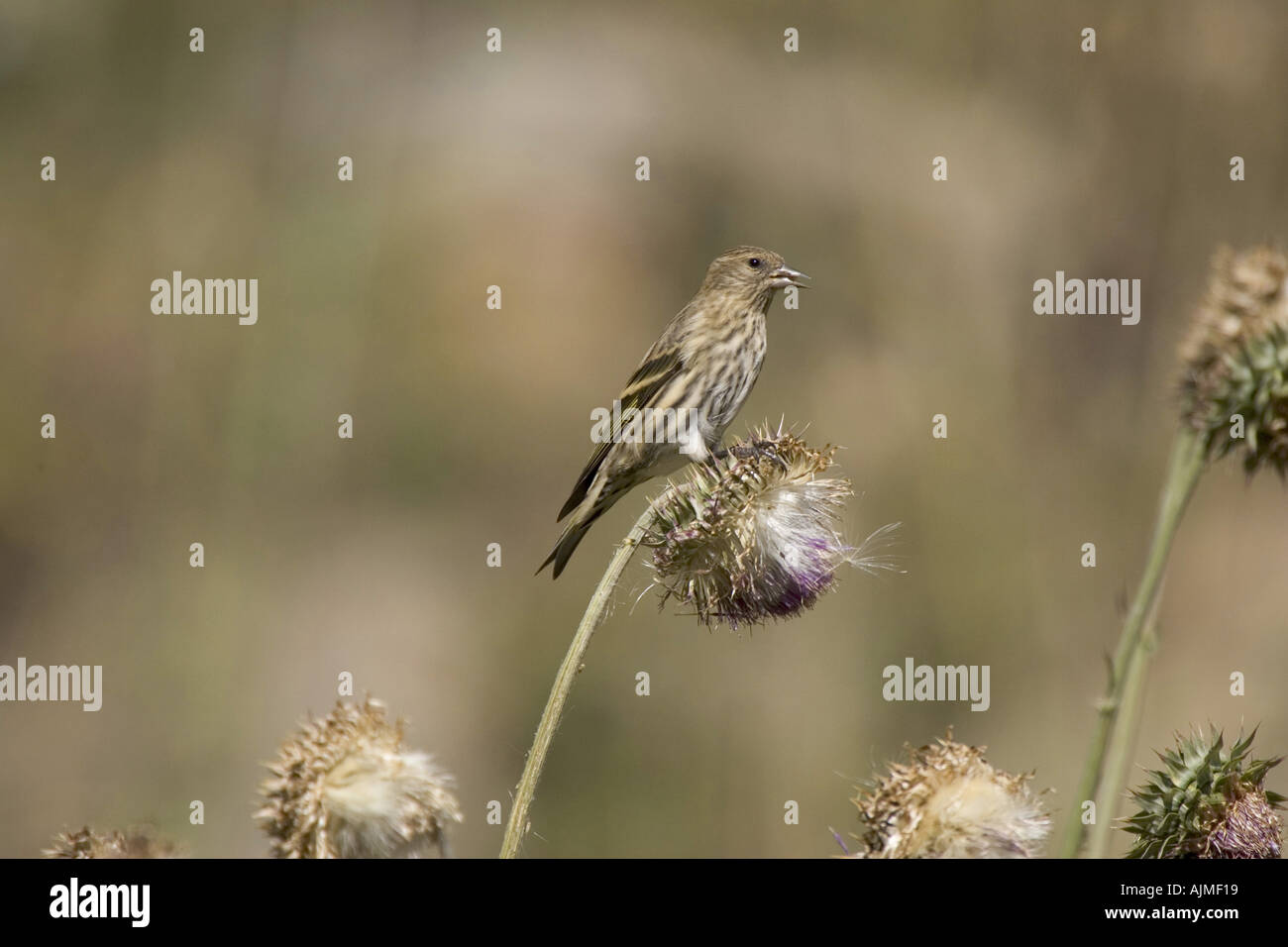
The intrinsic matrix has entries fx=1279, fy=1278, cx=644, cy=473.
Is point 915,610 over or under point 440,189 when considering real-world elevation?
under

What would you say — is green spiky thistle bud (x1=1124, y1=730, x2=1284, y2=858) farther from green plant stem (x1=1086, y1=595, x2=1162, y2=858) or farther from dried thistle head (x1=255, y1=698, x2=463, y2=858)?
dried thistle head (x1=255, y1=698, x2=463, y2=858)

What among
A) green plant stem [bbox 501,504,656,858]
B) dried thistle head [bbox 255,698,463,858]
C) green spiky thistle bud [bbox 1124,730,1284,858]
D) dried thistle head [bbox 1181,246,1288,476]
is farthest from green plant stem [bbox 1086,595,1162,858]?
dried thistle head [bbox 255,698,463,858]

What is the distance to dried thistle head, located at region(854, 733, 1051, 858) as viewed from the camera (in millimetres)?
3748

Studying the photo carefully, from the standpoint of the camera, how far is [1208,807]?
3871 mm

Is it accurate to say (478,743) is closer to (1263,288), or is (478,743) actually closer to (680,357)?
(680,357)

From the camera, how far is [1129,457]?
358 inches

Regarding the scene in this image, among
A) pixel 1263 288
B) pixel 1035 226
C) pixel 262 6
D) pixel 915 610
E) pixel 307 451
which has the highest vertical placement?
pixel 262 6

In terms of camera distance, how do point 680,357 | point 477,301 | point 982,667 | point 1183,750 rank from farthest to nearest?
point 477,301 < point 982,667 < point 680,357 < point 1183,750

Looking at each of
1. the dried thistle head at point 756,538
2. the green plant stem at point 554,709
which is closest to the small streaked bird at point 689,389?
the dried thistle head at point 756,538

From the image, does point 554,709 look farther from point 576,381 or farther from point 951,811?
point 576,381

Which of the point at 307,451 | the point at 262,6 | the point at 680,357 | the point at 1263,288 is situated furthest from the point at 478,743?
the point at 1263,288

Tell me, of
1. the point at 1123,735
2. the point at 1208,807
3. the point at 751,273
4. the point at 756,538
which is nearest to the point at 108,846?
the point at 756,538

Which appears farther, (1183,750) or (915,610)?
(915,610)

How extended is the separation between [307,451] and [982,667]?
5.33 metres
